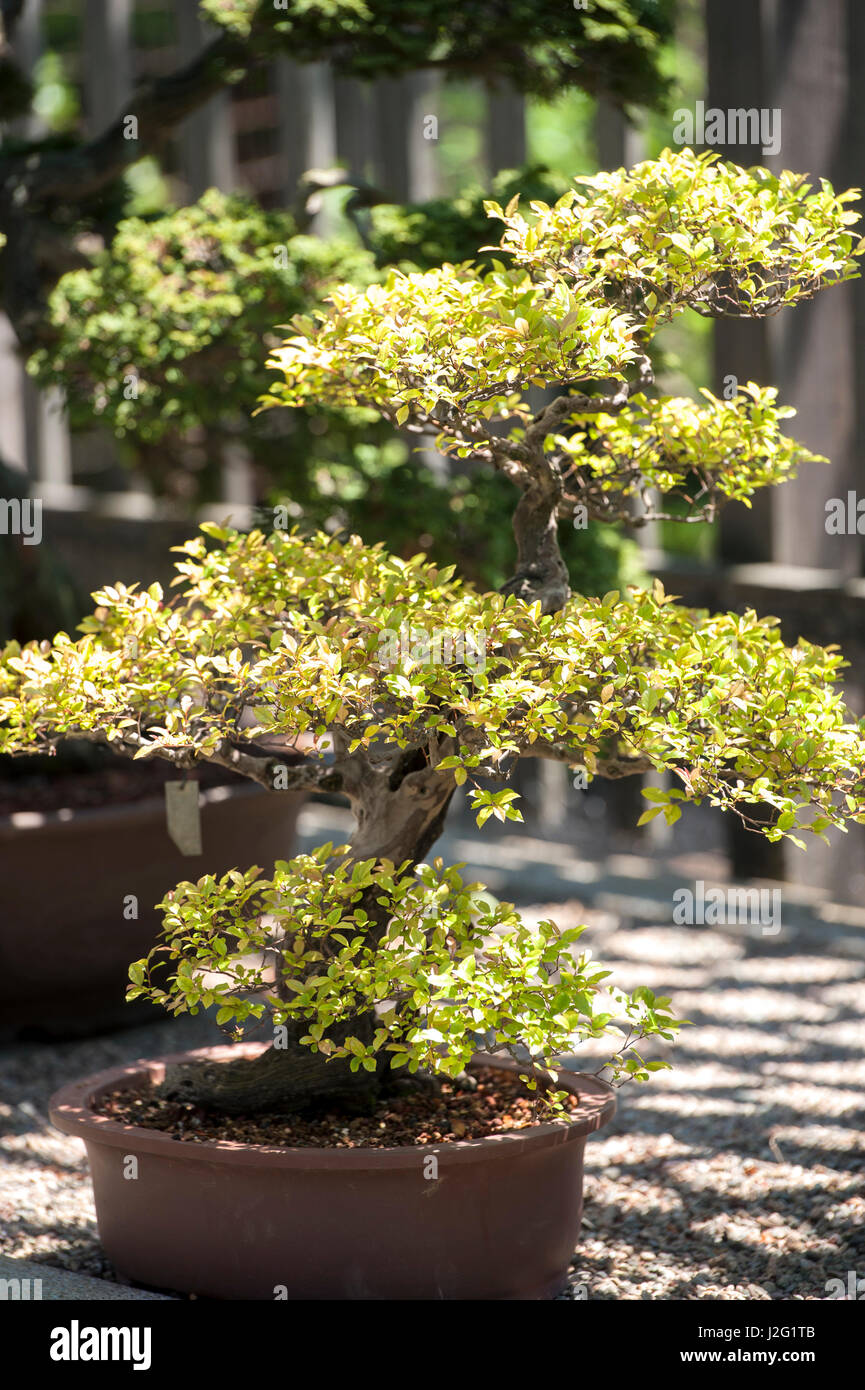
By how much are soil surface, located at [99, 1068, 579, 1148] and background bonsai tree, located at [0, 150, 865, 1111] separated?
53 mm

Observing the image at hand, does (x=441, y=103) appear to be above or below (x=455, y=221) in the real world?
above

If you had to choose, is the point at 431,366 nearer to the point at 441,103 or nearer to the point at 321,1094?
the point at 321,1094

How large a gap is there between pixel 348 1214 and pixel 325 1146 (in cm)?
12

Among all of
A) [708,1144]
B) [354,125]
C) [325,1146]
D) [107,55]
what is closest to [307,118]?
[354,125]

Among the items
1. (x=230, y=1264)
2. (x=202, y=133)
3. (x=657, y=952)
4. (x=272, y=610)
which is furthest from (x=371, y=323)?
(x=202, y=133)

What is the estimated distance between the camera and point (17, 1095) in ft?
11.2

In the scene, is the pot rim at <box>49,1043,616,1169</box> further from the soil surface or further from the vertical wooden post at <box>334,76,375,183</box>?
the vertical wooden post at <box>334,76,375,183</box>

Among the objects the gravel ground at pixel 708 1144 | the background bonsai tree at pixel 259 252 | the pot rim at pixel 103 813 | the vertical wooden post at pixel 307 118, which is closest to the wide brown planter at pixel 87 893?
the pot rim at pixel 103 813

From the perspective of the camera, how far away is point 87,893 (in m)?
3.63

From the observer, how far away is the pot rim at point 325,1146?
219cm

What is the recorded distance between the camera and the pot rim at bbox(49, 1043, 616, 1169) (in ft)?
7.17

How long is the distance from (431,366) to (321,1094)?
117cm

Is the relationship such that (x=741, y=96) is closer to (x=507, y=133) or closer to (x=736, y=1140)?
(x=507, y=133)

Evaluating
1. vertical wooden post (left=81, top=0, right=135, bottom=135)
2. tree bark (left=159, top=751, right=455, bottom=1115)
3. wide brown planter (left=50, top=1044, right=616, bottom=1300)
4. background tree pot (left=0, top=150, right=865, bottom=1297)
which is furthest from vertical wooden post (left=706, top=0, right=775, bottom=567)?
vertical wooden post (left=81, top=0, right=135, bottom=135)
